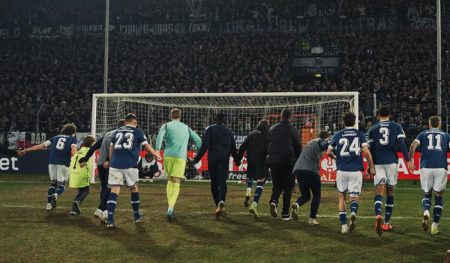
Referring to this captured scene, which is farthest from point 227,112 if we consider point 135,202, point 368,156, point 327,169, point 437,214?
point 437,214

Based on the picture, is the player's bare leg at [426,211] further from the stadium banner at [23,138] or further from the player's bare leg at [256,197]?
the stadium banner at [23,138]

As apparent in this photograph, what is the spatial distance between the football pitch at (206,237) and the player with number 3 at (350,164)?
20.8 inches

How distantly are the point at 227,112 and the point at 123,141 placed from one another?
1283cm

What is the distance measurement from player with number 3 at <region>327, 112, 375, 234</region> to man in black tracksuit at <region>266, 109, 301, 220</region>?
150 cm

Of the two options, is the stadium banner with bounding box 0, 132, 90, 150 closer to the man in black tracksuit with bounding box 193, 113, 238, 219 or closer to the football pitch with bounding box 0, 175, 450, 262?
the football pitch with bounding box 0, 175, 450, 262

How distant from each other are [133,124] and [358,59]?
2463 cm

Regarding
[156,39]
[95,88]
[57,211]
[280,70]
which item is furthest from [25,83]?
[57,211]

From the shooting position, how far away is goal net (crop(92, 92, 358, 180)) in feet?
71.6

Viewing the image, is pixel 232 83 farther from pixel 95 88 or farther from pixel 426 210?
pixel 426 210

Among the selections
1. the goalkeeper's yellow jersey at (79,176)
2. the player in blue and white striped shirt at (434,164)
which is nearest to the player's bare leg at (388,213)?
the player in blue and white striped shirt at (434,164)

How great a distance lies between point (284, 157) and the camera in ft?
38.6

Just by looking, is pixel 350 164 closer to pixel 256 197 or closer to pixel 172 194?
pixel 256 197

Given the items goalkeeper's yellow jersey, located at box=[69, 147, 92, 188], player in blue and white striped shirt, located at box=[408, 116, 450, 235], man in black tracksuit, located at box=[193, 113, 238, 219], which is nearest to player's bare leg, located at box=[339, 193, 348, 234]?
player in blue and white striped shirt, located at box=[408, 116, 450, 235]

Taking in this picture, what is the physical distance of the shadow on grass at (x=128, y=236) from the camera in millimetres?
8562
